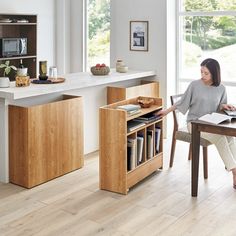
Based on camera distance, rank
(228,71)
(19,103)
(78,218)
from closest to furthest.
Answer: (78,218) → (19,103) → (228,71)

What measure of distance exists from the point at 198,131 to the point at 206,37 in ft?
7.86

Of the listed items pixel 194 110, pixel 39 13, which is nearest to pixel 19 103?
pixel 194 110

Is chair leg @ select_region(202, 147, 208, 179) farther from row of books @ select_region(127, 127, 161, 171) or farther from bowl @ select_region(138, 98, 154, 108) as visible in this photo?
bowl @ select_region(138, 98, 154, 108)

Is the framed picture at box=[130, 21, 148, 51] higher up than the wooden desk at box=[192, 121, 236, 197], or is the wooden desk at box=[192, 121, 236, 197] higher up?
the framed picture at box=[130, 21, 148, 51]

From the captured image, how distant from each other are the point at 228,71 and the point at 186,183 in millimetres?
2074

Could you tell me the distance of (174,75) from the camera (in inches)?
237

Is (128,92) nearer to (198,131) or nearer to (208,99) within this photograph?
(208,99)

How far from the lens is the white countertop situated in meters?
3.89

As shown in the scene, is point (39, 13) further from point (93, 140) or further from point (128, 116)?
point (128, 116)

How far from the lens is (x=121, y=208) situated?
3.58 meters

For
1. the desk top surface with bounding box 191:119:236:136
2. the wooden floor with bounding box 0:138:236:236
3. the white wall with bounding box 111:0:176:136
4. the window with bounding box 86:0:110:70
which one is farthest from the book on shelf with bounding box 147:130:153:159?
the window with bounding box 86:0:110:70

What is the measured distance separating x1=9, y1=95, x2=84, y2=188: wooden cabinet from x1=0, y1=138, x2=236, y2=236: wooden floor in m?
0.11

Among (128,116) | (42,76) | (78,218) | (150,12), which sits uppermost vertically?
(150,12)

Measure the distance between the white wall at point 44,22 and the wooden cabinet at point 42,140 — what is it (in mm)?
2858
